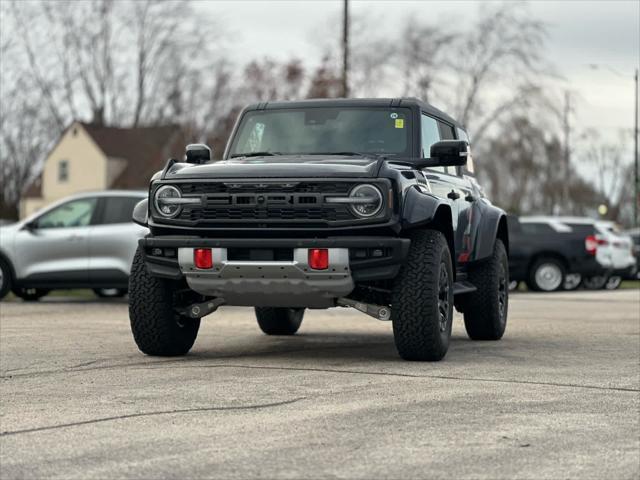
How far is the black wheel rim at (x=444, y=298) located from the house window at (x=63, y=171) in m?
69.0

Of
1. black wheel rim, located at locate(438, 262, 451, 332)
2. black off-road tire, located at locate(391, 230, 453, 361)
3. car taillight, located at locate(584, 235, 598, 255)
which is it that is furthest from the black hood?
car taillight, located at locate(584, 235, 598, 255)

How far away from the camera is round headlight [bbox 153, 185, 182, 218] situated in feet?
Result: 32.4

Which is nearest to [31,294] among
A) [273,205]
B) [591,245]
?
[273,205]

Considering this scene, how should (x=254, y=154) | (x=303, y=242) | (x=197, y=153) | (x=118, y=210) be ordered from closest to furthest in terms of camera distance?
(x=303, y=242) → (x=197, y=153) → (x=254, y=154) → (x=118, y=210)

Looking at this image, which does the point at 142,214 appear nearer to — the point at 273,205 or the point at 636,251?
the point at 273,205

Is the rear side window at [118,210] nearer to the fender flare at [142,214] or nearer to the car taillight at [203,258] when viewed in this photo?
the fender flare at [142,214]

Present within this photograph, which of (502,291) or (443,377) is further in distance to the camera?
(502,291)

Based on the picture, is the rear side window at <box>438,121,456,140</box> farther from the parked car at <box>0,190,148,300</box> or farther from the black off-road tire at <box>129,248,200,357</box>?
the parked car at <box>0,190,148,300</box>

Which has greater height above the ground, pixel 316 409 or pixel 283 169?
pixel 283 169

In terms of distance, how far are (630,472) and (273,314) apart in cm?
735

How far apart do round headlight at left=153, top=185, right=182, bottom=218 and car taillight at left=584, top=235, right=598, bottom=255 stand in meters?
18.9

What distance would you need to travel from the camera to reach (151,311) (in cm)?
1014

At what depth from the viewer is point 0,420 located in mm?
7035

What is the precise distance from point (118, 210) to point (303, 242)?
33.3 feet
